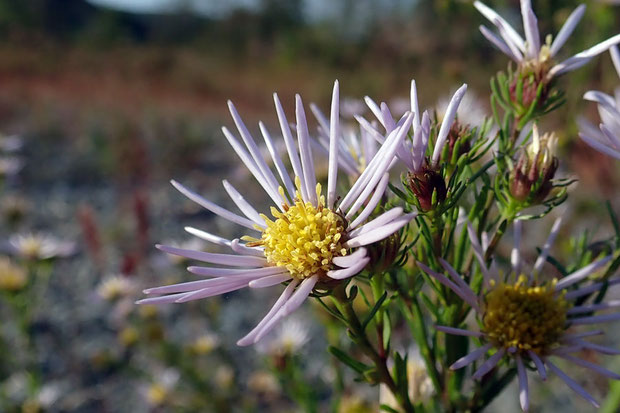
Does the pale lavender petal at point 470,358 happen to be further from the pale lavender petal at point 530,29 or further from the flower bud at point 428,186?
the pale lavender petal at point 530,29

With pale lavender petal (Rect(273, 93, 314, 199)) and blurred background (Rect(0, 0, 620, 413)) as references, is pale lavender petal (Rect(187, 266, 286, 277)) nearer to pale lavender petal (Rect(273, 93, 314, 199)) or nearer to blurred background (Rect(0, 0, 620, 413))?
pale lavender petal (Rect(273, 93, 314, 199))

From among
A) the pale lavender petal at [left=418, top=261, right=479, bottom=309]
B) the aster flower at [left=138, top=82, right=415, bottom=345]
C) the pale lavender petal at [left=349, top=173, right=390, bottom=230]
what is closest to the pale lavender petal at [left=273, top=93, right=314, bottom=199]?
the aster flower at [left=138, top=82, right=415, bottom=345]

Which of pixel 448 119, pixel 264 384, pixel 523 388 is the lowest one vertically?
pixel 264 384

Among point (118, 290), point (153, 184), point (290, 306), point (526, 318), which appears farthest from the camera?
point (153, 184)

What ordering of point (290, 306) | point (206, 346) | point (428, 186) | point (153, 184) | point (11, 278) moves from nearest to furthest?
point (290, 306) < point (428, 186) < point (11, 278) < point (206, 346) < point (153, 184)

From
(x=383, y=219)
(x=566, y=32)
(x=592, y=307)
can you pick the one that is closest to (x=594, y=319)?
(x=592, y=307)

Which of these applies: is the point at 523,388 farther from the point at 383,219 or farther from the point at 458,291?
the point at 383,219

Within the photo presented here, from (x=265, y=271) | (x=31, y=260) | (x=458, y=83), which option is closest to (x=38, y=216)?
(x=31, y=260)
